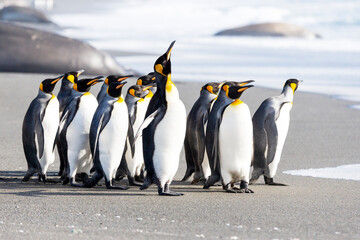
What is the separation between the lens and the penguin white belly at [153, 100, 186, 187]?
529 centimetres

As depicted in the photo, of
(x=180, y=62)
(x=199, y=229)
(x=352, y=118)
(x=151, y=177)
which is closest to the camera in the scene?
(x=199, y=229)

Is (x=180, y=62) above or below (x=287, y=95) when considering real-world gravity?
below

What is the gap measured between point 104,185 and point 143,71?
29.9ft

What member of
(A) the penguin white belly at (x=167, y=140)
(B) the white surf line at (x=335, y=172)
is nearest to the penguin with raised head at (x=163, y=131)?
(A) the penguin white belly at (x=167, y=140)

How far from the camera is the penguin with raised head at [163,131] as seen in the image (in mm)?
5285

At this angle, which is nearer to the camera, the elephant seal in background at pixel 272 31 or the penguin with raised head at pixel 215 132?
the penguin with raised head at pixel 215 132

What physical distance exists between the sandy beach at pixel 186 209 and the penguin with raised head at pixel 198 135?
0.15 metres

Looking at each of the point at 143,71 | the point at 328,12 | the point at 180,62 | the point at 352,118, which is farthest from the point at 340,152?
the point at 328,12

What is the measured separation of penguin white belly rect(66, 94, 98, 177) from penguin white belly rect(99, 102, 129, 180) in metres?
0.23

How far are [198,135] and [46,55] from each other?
29.5 ft

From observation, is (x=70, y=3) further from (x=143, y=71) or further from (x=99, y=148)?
(x=99, y=148)

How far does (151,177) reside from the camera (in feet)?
17.6

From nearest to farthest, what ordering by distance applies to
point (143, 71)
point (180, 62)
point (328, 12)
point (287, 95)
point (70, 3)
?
point (287, 95)
point (143, 71)
point (180, 62)
point (328, 12)
point (70, 3)

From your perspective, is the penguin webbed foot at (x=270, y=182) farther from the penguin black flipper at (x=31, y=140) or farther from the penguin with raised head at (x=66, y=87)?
the penguin black flipper at (x=31, y=140)
